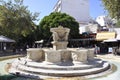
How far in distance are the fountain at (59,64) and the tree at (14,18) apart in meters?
21.7

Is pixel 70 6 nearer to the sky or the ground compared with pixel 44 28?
nearer to the sky

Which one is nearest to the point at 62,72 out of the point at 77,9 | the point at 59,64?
the point at 59,64

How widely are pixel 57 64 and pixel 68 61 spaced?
1869mm

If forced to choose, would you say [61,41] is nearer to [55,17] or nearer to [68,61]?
[68,61]

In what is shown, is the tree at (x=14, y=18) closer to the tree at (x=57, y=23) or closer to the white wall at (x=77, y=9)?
the tree at (x=57, y=23)

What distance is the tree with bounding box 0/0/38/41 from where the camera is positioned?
38.9 m

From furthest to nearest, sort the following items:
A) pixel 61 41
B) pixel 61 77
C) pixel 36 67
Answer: pixel 61 41 < pixel 36 67 < pixel 61 77

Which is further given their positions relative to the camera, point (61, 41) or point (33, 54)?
point (61, 41)

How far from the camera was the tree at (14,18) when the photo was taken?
38.9 m

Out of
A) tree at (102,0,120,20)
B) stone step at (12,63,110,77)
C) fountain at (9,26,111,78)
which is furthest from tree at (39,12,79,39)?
stone step at (12,63,110,77)

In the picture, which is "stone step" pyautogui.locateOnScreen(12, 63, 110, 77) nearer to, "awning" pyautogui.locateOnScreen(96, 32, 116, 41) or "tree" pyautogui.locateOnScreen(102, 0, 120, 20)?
"tree" pyautogui.locateOnScreen(102, 0, 120, 20)

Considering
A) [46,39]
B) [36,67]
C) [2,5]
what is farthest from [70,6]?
[36,67]

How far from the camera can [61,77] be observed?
1288 cm

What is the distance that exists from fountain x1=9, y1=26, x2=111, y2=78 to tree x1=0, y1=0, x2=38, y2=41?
21.7m
